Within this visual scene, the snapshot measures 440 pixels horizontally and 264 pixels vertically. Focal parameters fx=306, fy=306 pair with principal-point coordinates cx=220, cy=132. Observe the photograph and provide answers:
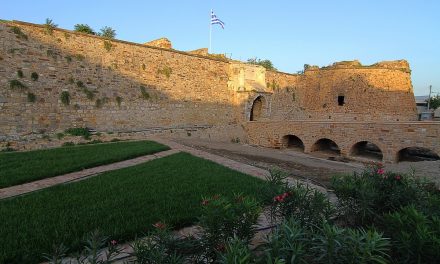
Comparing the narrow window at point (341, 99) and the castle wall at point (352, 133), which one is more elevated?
the narrow window at point (341, 99)

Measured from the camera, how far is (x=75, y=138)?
1325 centimetres

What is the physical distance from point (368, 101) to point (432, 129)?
37.8 feet

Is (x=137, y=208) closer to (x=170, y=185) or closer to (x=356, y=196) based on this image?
(x=170, y=185)

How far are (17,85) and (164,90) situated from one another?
7391 mm

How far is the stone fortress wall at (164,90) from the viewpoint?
12578 mm

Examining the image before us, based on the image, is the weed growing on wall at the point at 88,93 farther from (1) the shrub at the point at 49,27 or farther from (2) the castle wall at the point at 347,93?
(2) the castle wall at the point at 347,93

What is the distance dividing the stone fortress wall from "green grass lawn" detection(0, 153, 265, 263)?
7.42 metres

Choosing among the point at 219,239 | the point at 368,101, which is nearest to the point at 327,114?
the point at 368,101

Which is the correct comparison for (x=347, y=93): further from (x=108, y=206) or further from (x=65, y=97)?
(x=108, y=206)

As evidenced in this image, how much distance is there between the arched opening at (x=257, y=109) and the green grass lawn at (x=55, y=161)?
1313cm

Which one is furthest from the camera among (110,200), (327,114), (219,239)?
(327,114)

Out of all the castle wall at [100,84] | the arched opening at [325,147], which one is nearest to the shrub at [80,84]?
the castle wall at [100,84]

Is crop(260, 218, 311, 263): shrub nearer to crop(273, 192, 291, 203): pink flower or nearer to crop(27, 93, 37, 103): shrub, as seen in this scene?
crop(273, 192, 291, 203): pink flower

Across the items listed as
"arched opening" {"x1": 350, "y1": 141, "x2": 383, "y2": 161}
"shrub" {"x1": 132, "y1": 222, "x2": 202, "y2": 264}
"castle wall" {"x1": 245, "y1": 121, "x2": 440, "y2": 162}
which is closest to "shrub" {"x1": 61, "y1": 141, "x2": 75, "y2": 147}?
"shrub" {"x1": 132, "y1": 222, "x2": 202, "y2": 264}
